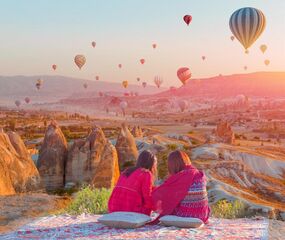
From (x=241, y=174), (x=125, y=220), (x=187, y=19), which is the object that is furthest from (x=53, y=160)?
(x=187, y=19)

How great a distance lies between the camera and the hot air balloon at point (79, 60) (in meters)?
65.8

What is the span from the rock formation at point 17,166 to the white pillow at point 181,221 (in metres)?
6.88

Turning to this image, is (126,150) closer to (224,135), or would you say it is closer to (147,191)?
(147,191)

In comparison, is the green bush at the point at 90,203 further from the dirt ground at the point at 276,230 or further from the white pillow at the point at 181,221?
the dirt ground at the point at 276,230

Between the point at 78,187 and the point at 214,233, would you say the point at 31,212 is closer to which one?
the point at 214,233

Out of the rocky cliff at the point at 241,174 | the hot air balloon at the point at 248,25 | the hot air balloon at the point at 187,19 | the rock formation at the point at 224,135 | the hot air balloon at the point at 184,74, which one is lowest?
the rocky cliff at the point at 241,174

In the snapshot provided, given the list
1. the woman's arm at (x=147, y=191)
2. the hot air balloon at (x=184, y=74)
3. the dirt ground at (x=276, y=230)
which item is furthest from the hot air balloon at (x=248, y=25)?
the woman's arm at (x=147, y=191)

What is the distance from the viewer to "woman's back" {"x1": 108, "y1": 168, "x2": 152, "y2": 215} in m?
7.82

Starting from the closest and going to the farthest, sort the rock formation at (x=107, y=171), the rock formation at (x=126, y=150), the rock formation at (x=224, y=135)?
the rock formation at (x=107, y=171), the rock formation at (x=126, y=150), the rock formation at (x=224, y=135)

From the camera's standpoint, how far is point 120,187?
800cm

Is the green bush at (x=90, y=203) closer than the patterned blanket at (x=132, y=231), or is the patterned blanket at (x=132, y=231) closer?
the patterned blanket at (x=132, y=231)

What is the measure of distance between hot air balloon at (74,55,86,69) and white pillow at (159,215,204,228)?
5881cm

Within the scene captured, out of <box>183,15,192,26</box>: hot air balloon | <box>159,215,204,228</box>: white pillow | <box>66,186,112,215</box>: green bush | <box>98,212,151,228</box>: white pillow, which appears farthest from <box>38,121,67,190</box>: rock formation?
<box>183,15,192,26</box>: hot air balloon

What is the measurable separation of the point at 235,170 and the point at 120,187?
20.9 metres
